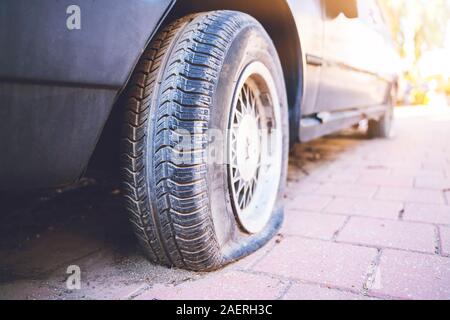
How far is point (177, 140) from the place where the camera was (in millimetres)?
1155

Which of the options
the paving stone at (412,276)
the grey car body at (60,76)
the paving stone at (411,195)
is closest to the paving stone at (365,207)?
the paving stone at (411,195)

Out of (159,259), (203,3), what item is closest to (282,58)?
(203,3)

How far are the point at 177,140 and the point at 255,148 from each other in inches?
23.1

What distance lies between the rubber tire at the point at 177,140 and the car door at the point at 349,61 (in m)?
1.06

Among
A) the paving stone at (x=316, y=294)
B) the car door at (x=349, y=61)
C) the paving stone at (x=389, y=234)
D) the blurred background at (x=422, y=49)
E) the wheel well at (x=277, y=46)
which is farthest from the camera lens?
the blurred background at (x=422, y=49)

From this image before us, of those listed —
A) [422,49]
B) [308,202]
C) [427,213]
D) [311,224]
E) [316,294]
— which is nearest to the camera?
[316,294]

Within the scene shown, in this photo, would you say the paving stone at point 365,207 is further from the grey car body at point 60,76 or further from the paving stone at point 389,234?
the grey car body at point 60,76

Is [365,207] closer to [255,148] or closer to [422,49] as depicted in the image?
[255,148]

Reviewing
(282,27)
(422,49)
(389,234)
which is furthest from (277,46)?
(422,49)

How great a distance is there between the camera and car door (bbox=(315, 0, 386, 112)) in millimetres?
2244

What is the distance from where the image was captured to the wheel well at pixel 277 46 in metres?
1.36

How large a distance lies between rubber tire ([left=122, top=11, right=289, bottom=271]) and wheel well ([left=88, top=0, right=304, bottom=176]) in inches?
4.0

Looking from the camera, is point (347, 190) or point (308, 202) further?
point (347, 190)

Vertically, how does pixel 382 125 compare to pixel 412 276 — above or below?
above
